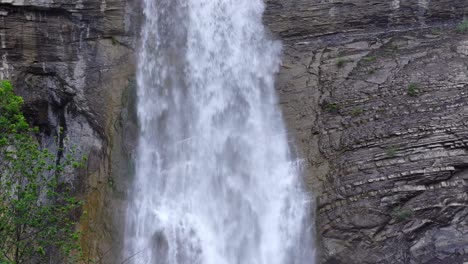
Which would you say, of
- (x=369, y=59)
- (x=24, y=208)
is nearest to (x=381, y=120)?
Answer: (x=369, y=59)

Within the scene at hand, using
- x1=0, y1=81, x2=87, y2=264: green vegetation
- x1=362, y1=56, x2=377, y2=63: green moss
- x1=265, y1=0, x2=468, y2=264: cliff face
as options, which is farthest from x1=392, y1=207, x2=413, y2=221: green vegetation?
x1=0, y1=81, x2=87, y2=264: green vegetation

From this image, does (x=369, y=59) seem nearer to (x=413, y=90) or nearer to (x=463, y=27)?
(x=413, y=90)

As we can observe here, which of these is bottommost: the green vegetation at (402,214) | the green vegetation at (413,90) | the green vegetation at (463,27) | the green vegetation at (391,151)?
the green vegetation at (402,214)

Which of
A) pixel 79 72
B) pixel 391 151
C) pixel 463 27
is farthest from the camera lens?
pixel 463 27

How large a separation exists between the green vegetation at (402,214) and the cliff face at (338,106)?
3cm

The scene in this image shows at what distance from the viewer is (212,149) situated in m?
13.9

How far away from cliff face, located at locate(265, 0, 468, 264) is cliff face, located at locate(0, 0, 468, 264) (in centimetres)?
3

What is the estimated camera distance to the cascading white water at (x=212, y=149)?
12.7m

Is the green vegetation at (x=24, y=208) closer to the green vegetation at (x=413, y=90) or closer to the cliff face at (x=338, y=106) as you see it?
the cliff face at (x=338, y=106)

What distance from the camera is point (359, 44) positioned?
15.0m

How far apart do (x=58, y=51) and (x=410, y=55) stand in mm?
9204

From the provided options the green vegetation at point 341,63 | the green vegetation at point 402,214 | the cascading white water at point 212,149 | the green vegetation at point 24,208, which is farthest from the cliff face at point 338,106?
the green vegetation at point 24,208

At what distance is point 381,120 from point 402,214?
97.8 inches

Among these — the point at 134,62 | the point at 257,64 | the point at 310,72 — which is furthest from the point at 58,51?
the point at 310,72
